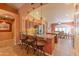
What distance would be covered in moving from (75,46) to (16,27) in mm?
957

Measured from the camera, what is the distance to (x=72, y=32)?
1903 mm

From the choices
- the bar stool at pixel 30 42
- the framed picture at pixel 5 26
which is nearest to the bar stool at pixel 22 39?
the bar stool at pixel 30 42

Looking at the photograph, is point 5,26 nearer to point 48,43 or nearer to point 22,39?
point 22,39

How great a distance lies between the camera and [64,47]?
1881 mm

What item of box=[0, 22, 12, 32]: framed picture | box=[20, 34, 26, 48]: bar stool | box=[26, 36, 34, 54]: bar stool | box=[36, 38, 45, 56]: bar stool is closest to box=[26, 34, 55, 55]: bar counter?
box=[36, 38, 45, 56]: bar stool

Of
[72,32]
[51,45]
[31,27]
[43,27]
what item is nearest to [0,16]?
[31,27]

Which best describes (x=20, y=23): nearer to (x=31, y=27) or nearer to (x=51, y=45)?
(x=31, y=27)

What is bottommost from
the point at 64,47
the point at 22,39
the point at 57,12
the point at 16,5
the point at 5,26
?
the point at 64,47

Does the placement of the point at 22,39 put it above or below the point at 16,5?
below

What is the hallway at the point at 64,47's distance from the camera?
1.88 metres

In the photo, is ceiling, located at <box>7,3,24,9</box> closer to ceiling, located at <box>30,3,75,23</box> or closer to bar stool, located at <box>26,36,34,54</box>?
ceiling, located at <box>30,3,75,23</box>

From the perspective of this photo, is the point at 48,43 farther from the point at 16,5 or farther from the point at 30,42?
the point at 16,5

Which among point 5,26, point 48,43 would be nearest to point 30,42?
point 48,43

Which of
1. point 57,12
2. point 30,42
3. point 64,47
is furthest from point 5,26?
point 64,47
